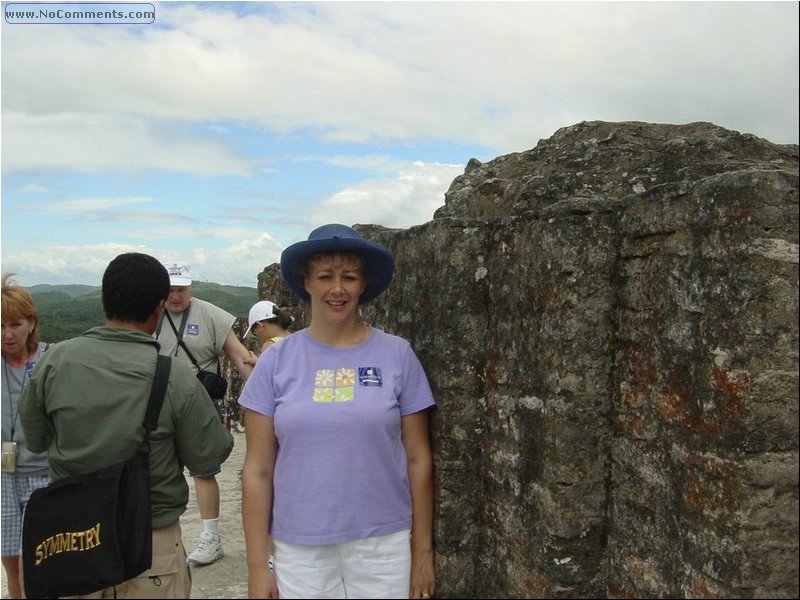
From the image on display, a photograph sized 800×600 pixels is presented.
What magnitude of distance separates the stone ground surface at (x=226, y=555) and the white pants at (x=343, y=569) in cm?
189

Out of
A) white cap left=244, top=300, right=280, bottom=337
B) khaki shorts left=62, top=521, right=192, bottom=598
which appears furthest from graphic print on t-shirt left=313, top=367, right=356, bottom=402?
white cap left=244, top=300, right=280, bottom=337

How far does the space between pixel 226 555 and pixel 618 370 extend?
3.31m

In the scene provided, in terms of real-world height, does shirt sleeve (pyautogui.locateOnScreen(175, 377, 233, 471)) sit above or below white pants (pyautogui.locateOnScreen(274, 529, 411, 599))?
above

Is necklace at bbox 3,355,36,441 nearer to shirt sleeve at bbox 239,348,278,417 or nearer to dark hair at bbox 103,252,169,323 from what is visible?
dark hair at bbox 103,252,169,323

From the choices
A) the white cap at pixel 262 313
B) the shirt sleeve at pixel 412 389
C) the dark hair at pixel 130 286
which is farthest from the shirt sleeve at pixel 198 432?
the white cap at pixel 262 313

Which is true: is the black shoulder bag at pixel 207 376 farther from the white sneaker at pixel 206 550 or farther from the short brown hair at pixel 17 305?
the short brown hair at pixel 17 305

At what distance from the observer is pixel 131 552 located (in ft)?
8.42

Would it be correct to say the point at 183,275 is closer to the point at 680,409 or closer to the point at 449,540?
the point at 449,540

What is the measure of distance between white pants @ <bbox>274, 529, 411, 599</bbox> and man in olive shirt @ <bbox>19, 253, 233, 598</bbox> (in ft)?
1.52

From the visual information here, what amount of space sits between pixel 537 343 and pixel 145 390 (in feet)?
4.85

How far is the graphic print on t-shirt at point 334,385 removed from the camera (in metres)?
2.60

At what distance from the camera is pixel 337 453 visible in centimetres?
256

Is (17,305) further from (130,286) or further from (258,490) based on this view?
(258,490)

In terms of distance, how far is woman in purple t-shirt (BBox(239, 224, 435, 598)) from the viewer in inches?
101
